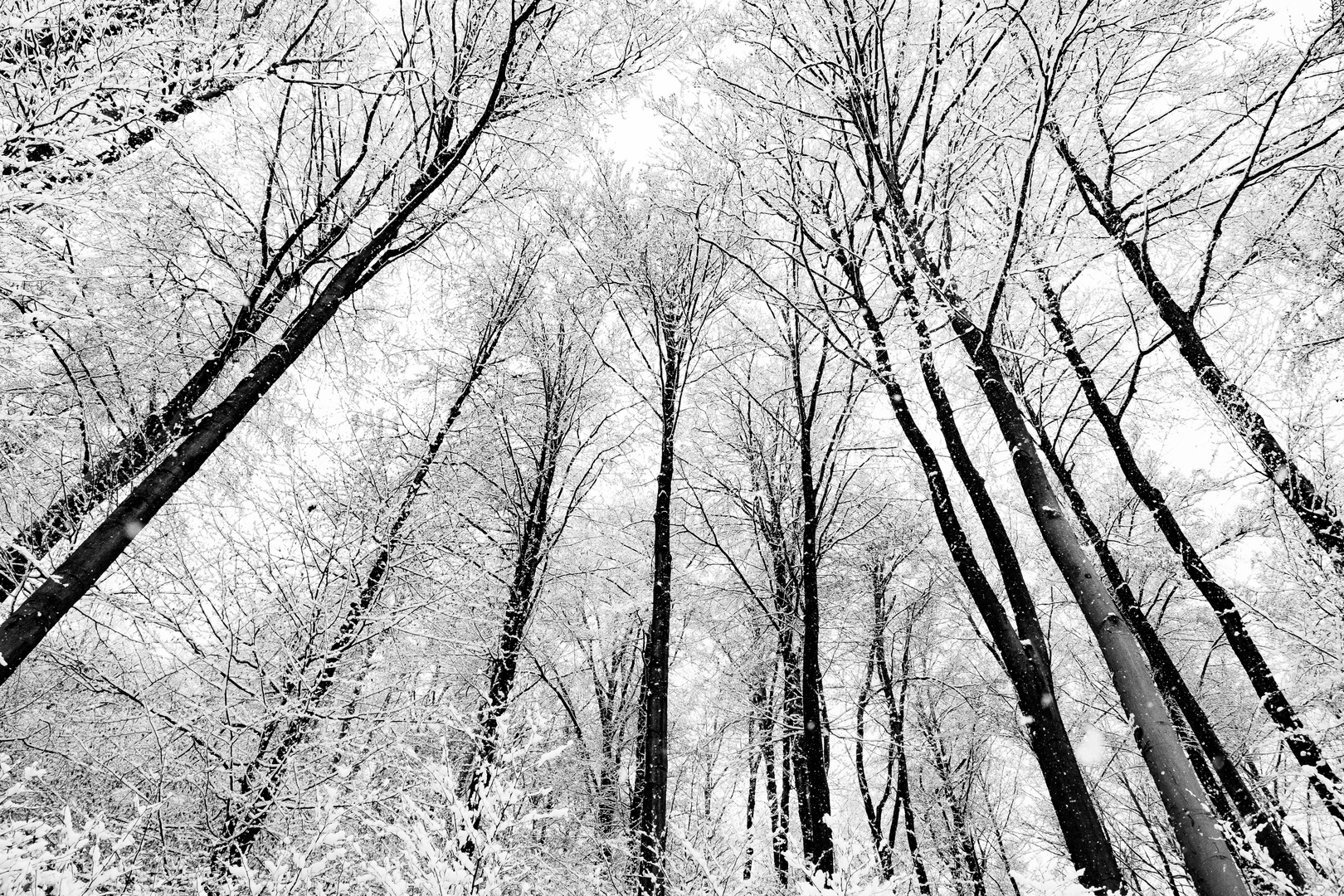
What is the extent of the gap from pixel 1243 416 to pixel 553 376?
7.29 m

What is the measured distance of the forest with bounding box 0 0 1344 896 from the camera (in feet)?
11.1

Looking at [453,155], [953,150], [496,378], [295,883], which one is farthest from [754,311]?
[295,883]

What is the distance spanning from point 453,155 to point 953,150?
368 centimetres

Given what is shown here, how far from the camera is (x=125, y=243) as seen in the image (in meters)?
5.30

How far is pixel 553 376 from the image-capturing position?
8.32 meters

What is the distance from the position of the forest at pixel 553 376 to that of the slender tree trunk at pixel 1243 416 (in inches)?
2.1

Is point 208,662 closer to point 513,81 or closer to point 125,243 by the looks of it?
point 125,243

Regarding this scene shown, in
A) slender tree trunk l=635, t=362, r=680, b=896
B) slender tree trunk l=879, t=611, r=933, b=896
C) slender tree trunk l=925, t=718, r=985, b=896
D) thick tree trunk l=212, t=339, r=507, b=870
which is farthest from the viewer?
slender tree trunk l=925, t=718, r=985, b=896

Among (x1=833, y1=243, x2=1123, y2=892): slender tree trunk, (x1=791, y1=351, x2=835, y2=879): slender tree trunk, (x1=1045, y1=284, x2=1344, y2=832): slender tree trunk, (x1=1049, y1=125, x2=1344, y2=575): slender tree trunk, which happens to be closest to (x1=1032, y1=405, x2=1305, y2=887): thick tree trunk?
(x1=1045, y1=284, x2=1344, y2=832): slender tree trunk

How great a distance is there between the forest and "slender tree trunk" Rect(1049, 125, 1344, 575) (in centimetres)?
5

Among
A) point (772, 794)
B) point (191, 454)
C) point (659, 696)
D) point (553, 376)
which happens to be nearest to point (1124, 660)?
point (659, 696)

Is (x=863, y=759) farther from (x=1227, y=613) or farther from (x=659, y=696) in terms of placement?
(x=659, y=696)

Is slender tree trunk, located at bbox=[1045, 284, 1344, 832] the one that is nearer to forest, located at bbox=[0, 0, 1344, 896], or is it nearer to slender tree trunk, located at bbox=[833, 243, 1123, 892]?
forest, located at bbox=[0, 0, 1344, 896]

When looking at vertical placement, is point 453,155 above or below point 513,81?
below
